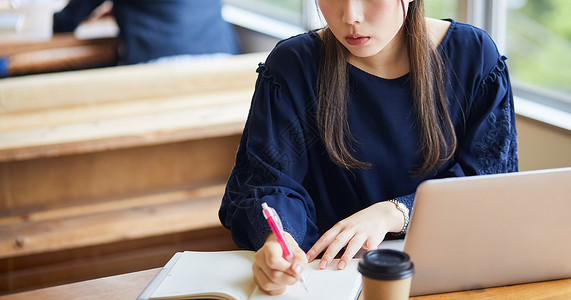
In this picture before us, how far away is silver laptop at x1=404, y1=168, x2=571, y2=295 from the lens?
2.89ft

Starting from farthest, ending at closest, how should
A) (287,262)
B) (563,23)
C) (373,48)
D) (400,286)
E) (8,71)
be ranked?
1. (8,71)
2. (563,23)
3. (373,48)
4. (287,262)
5. (400,286)

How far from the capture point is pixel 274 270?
3.05ft

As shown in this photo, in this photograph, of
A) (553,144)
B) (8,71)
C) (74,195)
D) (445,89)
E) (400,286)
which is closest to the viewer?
(400,286)

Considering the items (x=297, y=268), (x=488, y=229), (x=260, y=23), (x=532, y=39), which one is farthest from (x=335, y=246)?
(x=260, y=23)

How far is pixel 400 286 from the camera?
807mm

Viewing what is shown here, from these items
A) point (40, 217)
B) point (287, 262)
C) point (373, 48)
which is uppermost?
point (373, 48)

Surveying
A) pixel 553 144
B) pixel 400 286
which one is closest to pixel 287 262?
pixel 400 286

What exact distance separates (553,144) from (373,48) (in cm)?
109

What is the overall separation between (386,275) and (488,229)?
196mm

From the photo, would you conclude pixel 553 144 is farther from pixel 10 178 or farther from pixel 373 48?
pixel 10 178

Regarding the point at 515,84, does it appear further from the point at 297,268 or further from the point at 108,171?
the point at 297,268

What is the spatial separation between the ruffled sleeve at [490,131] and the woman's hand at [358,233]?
0.22 m

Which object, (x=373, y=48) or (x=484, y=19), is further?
(x=484, y=19)

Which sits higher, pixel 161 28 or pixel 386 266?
pixel 386 266
